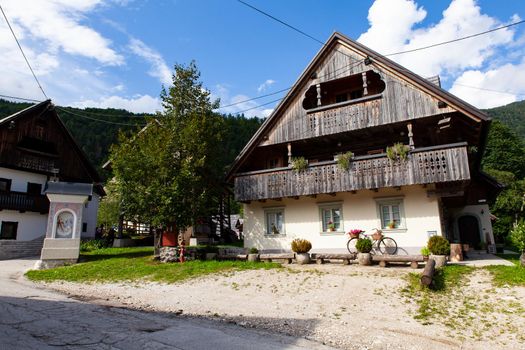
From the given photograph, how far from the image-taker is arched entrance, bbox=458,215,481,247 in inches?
934

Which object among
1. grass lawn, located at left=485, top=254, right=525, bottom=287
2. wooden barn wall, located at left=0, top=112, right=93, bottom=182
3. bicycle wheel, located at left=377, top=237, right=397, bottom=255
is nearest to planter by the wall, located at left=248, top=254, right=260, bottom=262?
bicycle wheel, located at left=377, top=237, right=397, bottom=255

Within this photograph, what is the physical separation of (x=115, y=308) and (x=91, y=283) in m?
5.14

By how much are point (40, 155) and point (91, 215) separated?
7699mm

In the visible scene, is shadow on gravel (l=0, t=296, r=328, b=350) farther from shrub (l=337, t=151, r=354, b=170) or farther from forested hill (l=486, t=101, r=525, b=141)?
forested hill (l=486, t=101, r=525, b=141)

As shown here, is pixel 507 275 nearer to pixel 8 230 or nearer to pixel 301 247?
pixel 301 247

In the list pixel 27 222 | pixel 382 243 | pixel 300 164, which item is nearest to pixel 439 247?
pixel 382 243

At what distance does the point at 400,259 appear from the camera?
13570 mm

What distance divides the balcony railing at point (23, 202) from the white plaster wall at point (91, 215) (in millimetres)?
5198

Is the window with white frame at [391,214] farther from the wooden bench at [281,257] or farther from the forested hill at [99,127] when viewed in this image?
the forested hill at [99,127]

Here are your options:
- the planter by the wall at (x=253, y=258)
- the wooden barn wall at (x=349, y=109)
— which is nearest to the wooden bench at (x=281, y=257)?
the planter by the wall at (x=253, y=258)

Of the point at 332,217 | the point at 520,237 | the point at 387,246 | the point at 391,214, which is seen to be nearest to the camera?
the point at 520,237

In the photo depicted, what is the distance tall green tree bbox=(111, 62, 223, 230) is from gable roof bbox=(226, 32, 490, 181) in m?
2.10

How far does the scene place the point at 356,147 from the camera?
19.0 m

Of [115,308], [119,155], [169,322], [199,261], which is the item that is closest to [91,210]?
[119,155]
